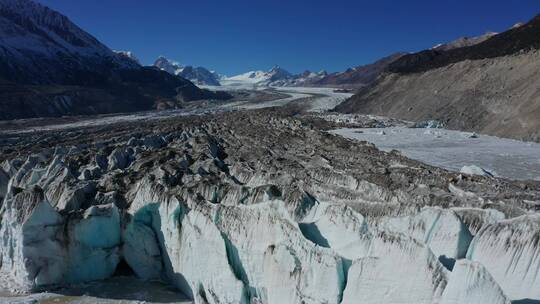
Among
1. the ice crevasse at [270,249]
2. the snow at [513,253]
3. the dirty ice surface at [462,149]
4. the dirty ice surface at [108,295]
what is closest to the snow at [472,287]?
the ice crevasse at [270,249]

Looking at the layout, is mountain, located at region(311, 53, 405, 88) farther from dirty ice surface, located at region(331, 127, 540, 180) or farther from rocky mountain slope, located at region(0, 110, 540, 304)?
rocky mountain slope, located at region(0, 110, 540, 304)

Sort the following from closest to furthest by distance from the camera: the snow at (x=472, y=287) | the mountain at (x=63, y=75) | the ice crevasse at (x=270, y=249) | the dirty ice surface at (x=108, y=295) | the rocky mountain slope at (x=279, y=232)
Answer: the snow at (x=472, y=287) → the ice crevasse at (x=270, y=249) → the rocky mountain slope at (x=279, y=232) → the dirty ice surface at (x=108, y=295) → the mountain at (x=63, y=75)

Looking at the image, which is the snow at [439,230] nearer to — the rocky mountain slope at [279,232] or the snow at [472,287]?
the rocky mountain slope at [279,232]

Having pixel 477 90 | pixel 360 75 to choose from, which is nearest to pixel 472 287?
pixel 477 90

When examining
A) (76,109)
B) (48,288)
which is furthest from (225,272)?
(76,109)

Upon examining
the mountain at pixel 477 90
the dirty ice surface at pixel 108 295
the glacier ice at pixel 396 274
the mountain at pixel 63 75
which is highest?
the mountain at pixel 63 75

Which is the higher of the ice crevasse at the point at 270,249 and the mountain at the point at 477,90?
the mountain at the point at 477,90

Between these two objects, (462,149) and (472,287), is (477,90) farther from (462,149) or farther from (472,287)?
(472,287)
